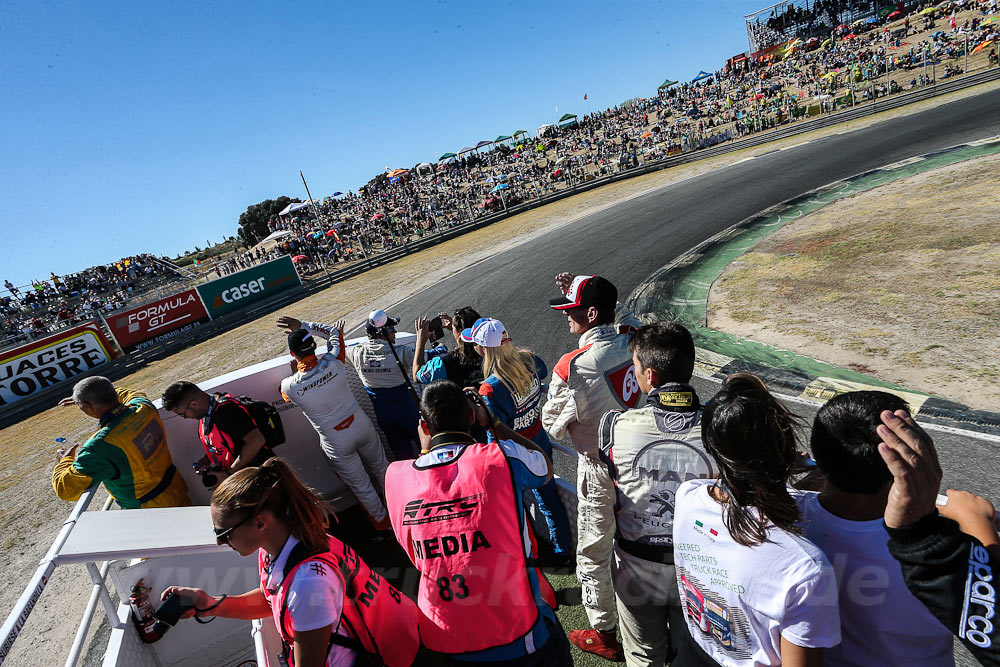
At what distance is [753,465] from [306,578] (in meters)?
1.64

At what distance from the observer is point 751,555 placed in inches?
57.2

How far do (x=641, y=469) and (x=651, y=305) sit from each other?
7.33 m

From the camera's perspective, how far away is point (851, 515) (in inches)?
57.6

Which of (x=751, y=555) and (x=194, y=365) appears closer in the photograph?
(x=751, y=555)

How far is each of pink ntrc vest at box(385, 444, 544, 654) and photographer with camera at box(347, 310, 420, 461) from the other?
2.70 m

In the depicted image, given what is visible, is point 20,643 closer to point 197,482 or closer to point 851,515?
point 197,482

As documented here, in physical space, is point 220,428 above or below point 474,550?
above

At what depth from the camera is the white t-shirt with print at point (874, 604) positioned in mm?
1391

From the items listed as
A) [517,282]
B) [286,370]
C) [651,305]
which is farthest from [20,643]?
[517,282]

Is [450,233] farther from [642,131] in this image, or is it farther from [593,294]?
[642,131]

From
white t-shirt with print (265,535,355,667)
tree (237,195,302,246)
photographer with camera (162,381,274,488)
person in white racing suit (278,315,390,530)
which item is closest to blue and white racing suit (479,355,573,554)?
person in white racing suit (278,315,390,530)

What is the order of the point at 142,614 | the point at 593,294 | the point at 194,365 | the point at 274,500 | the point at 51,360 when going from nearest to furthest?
the point at 274,500, the point at 142,614, the point at 593,294, the point at 194,365, the point at 51,360

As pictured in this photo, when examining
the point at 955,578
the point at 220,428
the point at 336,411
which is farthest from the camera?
the point at 336,411

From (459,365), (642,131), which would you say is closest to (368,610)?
(459,365)
